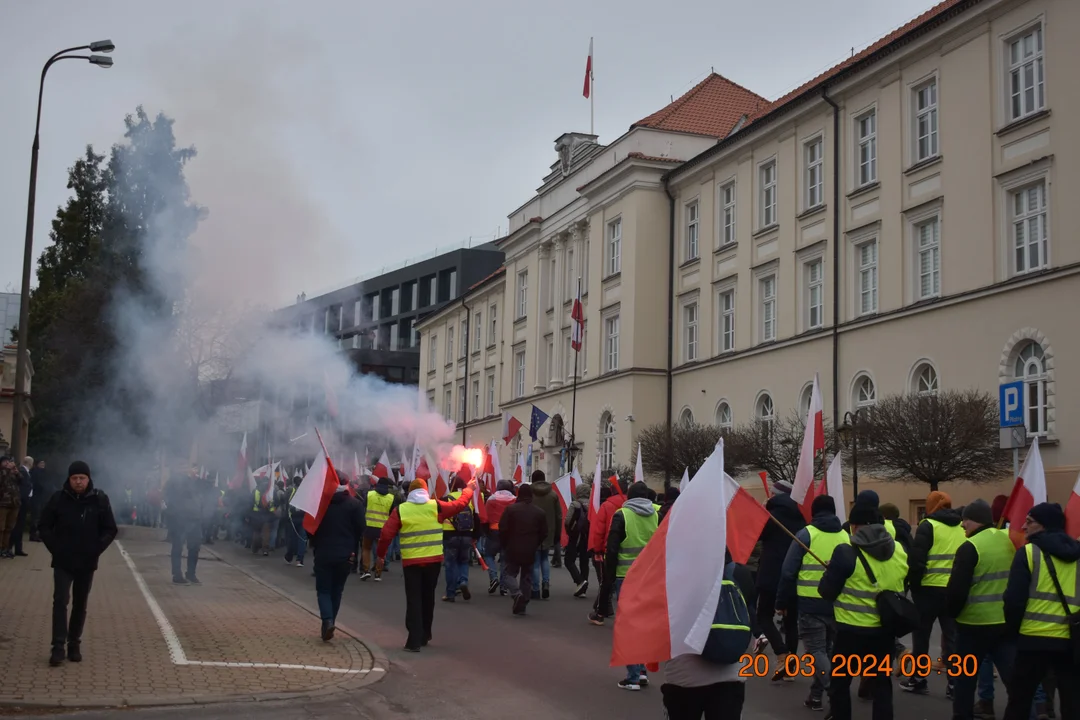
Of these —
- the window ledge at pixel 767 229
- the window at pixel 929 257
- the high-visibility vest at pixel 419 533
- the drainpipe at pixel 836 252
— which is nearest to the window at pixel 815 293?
the drainpipe at pixel 836 252

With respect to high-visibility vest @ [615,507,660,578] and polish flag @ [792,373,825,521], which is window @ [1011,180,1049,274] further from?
high-visibility vest @ [615,507,660,578]

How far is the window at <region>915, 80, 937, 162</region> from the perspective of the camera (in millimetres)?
29734

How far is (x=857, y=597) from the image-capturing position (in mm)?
7746

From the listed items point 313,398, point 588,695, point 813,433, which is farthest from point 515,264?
point 588,695

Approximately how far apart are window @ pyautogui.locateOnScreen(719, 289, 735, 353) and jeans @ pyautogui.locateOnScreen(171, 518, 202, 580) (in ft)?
77.0

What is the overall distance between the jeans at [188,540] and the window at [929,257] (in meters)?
19.0

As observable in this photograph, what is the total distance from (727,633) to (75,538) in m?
6.89

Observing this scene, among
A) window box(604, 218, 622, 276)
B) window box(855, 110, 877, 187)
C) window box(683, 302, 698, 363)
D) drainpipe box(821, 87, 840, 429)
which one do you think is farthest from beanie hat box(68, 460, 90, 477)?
window box(604, 218, 622, 276)

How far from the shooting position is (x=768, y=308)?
37.0 metres

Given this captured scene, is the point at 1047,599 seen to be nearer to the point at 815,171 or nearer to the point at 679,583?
the point at 679,583

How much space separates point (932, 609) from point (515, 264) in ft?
157

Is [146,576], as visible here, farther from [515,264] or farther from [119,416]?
[515,264]

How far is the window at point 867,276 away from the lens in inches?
1244

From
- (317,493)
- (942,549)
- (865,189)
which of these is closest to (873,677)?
(942,549)
